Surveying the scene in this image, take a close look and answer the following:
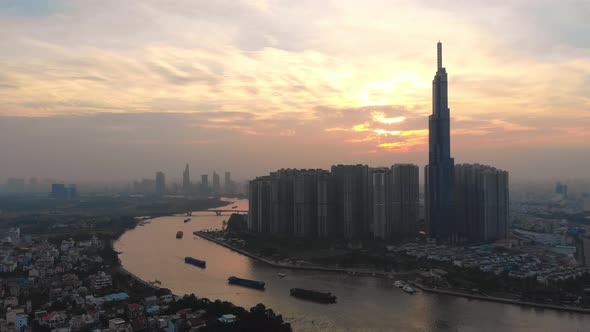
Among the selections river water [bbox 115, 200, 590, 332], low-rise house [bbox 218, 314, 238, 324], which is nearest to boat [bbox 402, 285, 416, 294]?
river water [bbox 115, 200, 590, 332]

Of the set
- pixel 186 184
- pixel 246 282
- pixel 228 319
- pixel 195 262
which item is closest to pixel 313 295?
pixel 246 282

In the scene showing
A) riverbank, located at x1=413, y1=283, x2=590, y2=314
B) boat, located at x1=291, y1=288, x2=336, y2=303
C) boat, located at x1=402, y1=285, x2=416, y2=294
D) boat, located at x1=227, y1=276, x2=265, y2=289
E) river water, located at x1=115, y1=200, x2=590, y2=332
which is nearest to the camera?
river water, located at x1=115, y1=200, x2=590, y2=332

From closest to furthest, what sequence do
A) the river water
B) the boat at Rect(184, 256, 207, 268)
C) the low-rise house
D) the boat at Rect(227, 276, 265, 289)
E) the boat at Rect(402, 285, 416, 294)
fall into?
the low-rise house
the river water
the boat at Rect(402, 285, 416, 294)
the boat at Rect(227, 276, 265, 289)
the boat at Rect(184, 256, 207, 268)

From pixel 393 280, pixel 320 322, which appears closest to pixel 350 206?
pixel 393 280

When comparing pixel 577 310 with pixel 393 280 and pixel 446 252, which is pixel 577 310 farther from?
pixel 446 252

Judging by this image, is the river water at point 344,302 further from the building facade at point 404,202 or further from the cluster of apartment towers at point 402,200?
the building facade at point 404,202

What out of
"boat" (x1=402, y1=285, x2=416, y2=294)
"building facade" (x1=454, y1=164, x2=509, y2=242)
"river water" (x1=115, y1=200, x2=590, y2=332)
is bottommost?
"river water" (x1=115, y1=200, x2=590, y2=332)

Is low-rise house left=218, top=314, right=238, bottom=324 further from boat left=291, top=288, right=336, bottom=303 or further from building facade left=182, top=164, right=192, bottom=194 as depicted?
building facade left=182, top=164, right=192, bottom=194
